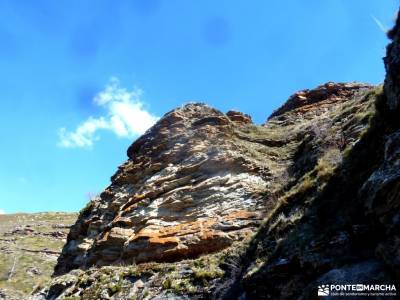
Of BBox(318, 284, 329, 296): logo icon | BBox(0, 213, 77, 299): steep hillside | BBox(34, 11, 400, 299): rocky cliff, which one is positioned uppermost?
BBox(0, 213, 77, 299): steep hillside

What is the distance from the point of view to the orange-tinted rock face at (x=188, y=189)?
20.2 meters

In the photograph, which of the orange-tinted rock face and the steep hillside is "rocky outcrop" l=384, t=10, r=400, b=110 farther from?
the steep hillside

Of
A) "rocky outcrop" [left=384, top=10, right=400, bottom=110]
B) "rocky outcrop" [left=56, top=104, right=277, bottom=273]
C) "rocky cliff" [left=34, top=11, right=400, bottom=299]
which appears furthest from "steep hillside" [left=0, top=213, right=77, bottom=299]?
"rocky outcrop" [left=384, top=10, right=400, bottom=110]

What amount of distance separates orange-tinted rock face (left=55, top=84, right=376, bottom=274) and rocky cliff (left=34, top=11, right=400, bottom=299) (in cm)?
7

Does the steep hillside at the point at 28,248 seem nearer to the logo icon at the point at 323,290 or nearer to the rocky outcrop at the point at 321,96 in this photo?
the rocky outcrop at the point at 321,96

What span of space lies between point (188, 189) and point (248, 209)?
13.0 ft

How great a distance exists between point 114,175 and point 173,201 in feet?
27.6

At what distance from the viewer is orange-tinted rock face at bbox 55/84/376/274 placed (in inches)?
794

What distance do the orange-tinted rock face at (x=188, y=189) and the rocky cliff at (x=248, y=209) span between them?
0.23 ft

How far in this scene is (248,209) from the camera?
806 inches

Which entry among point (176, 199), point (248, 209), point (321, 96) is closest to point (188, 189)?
point (176, 199)

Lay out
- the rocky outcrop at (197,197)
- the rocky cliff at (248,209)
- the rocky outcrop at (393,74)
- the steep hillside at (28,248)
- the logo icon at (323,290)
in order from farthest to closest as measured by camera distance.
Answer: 1. the steep hillside at (28,248)
2. the rocky outcrop at (197,197)
3. the rocky outcrop at (393,74)
4. the rocky cliff at (248,209)
5. the logo icon at (323,290)

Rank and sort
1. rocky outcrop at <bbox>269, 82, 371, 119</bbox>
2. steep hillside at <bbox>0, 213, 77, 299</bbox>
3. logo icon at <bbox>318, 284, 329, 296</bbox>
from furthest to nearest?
steep hillside at <bbox>0, 213, 77, 299</bbox> < rocky outcrop at <bbox>269, 82, 371, 119</bbox> < logo icon at <bbox>318, 284, 329, 296</bbox>

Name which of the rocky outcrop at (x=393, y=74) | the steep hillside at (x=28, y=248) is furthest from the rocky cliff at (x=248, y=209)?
the steep hillside at (x=28, y=248)
